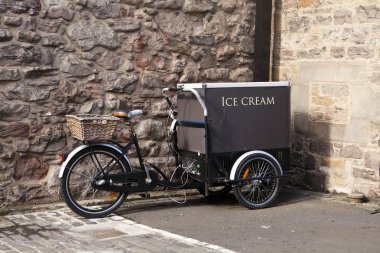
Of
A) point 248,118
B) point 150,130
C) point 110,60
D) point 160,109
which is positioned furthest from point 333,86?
point 110,60

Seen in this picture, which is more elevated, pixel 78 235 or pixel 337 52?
pixel 337 52

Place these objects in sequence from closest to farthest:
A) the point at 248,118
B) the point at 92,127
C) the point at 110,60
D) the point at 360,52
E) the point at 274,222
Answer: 1. the point at 92,127
2. the point at 274,222
3. the point at 248,118
4. the point at 110,60
5. the point at 360,52

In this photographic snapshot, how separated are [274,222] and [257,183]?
0.64 meters

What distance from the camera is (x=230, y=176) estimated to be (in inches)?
250

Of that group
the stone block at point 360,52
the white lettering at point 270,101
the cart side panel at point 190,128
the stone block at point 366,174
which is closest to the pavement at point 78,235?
the cart side panel at point 190,128

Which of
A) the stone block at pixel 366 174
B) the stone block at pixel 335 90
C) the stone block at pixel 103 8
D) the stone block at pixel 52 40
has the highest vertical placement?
the stone block at pixel 103 8

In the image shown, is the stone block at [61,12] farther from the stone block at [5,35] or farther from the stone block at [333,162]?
the stone block at [333,162]

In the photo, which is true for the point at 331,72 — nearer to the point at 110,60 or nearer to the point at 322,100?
Answer: the point at 322,100

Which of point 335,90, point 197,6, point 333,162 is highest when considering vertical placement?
point 197,6

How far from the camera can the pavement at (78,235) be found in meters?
4.98

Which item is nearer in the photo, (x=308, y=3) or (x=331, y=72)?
(x=331, y=72)

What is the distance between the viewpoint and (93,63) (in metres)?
6.66

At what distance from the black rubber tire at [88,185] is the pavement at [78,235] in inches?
4.7

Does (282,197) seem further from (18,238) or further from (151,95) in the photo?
(18,238)
